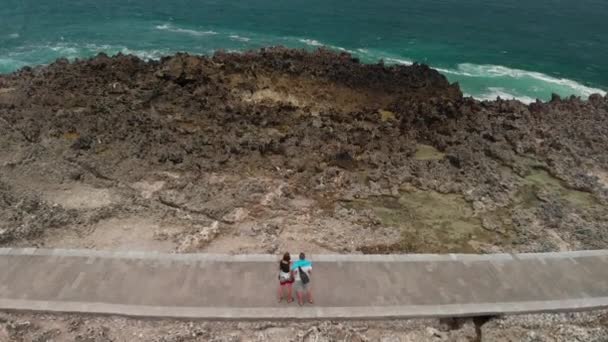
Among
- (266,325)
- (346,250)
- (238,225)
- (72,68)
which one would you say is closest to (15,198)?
(238,225)

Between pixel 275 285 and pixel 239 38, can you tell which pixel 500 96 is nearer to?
pixel 239 38

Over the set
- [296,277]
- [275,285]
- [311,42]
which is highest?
[311,42]

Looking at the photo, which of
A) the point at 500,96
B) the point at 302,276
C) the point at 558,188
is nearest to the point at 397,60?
the point at 500,96

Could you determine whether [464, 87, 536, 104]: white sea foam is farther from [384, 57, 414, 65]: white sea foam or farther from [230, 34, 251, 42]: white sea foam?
[230, 34, 251, 42]: white sea foam

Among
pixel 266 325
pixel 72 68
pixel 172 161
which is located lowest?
pixel 266 325

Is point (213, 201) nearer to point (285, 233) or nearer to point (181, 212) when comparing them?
point (181, 212)

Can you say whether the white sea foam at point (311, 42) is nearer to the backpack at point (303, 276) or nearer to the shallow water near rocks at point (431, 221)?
the shallow water near rocks at point (431, 221)

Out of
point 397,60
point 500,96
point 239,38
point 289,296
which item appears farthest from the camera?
point 239,38

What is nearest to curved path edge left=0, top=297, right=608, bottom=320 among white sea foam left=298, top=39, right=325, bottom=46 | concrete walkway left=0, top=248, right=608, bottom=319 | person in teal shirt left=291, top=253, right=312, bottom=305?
concrete walkway left=0, top=248, right=608, bottom=319
